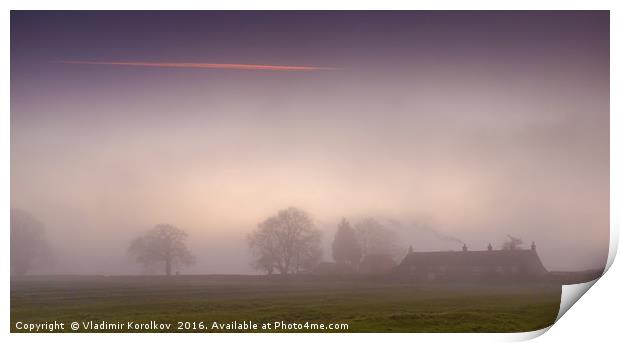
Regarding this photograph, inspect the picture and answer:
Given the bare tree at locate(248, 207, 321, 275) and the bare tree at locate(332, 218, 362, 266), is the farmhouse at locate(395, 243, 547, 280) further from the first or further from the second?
the bare tree at locate(248, 207, 321, 275)

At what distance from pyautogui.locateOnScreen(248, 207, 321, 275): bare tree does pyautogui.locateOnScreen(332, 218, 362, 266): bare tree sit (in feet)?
0.53

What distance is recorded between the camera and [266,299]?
6.83 metres

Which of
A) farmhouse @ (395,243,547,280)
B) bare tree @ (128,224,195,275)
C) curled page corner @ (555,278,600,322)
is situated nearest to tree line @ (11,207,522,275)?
bare tree @ (128,224,195,275)

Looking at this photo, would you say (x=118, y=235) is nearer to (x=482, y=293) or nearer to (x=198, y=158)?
(x=198, y=158)

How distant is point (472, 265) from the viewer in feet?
22.3

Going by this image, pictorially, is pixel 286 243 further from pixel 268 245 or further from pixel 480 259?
pixel 480 259

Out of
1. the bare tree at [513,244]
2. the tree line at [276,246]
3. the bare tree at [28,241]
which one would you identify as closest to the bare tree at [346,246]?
the tree line at [276,246]

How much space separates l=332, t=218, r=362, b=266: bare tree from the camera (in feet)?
22.1

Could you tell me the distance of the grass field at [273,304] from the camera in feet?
22.1

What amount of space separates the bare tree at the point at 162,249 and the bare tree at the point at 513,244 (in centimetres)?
276

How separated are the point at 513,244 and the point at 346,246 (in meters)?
1.46
